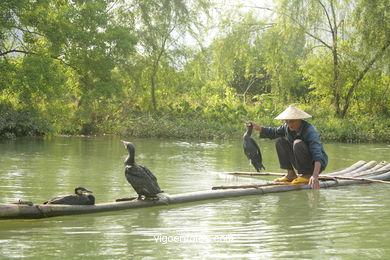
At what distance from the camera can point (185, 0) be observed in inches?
893

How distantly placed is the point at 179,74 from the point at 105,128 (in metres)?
4.00

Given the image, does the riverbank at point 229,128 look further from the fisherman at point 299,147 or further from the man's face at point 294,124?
the man's face at point 294,124

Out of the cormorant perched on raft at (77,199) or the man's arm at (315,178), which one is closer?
the cormorant perched on raft at (77,199)

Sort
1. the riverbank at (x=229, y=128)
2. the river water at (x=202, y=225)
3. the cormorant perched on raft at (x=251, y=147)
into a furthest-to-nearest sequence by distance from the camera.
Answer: the riverbank at (x=229, y=128), the cormorant perched on raft at (x=251, y=147), the river water at (x=202, y=225)

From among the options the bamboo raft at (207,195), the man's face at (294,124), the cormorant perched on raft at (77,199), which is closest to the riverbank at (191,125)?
the bamboo raft at (207,195)

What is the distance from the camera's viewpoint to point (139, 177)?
540 cm

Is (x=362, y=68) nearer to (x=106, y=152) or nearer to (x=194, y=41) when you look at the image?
(x=194, y=41)

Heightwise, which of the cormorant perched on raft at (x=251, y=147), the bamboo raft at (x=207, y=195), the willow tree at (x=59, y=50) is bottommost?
the bamboo raft at (x=207, y=195)

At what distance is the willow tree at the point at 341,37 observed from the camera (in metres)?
19.1

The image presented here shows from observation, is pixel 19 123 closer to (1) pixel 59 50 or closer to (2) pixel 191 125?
(1) pixel 59 50

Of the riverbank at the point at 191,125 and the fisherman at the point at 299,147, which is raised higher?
the riverbank at the point at 191,125

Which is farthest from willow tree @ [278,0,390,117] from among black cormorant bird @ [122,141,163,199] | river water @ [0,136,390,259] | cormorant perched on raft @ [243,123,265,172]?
black cormorant bird @ [122,141,163,199]

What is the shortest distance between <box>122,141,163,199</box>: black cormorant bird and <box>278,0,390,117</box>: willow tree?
15.5m

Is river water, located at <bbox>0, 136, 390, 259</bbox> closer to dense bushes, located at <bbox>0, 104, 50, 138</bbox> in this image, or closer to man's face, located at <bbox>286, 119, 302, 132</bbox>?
man's face, located at <bbox>286, 119, 302, 132</bbox>
